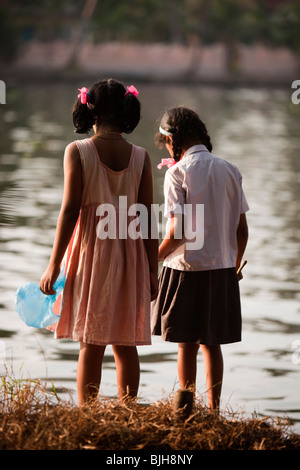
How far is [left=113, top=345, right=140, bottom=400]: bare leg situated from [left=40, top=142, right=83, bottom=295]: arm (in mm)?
368

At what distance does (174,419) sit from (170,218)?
896 mm

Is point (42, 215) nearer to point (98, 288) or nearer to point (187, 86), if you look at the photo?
point (98, 288)

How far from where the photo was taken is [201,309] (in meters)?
3.60

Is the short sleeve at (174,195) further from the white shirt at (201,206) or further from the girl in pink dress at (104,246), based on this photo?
the girl in pink dress at (104,246)

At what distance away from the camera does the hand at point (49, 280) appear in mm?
3363

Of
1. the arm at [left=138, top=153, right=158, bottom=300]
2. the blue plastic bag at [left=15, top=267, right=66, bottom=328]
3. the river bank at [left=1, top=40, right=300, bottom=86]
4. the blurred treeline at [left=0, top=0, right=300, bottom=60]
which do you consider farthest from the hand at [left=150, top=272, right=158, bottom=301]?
the blurred treeline at [left=0, top=0, right=300, bottom=60]

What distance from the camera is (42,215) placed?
884 centimetres

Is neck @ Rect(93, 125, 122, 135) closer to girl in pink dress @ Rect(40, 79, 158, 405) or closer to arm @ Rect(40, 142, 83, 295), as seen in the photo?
girl in pink dress @ Rect(40, 79, 158, 405)

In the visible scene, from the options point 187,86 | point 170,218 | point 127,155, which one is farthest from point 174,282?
point 187,86

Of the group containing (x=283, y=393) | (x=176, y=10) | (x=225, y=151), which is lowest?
(x=283, y=393)

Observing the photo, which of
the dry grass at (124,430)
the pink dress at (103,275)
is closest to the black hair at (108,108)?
the pink dress at (103,275)

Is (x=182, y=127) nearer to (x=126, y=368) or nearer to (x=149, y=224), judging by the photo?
(x=149, y=224)

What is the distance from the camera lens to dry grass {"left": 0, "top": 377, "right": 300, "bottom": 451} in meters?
2.82
